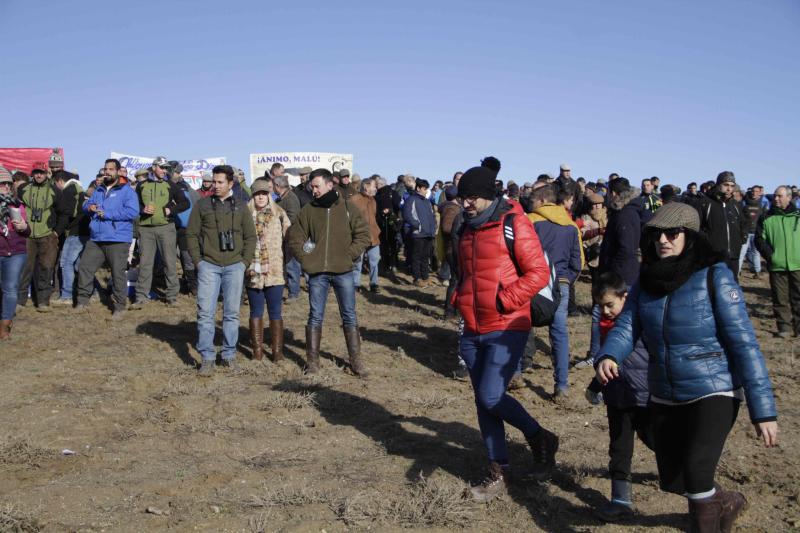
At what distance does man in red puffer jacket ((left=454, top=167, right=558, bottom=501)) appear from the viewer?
485 cm

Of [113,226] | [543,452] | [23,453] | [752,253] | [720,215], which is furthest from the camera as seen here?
[752,253]

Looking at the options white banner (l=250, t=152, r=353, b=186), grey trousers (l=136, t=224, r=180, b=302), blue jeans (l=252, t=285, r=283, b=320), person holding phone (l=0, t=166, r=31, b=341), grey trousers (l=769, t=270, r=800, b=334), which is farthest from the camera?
white banner (l=250, t=152, r=353, b=186)

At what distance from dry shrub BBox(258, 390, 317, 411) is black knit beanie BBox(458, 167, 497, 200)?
3326 millimetres

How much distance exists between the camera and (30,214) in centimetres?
1143

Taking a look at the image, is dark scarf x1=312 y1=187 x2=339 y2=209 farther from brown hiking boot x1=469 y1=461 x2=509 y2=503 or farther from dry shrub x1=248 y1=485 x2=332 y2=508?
brown hiking boot x1=469 y1=461 x2=509 y2=503

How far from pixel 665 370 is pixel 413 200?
11629 millimetres

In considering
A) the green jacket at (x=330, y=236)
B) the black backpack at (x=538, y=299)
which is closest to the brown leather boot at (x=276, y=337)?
the green jacket at (x=330, y=236)

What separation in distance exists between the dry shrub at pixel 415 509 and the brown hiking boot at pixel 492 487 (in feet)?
0.25

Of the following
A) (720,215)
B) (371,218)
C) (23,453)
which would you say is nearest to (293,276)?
(371,218)

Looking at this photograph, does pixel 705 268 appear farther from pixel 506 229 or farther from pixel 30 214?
pixel 30 214

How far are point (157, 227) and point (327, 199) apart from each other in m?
5.10

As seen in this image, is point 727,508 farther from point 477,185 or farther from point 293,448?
point 293,448

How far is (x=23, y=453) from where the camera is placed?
19.3ft

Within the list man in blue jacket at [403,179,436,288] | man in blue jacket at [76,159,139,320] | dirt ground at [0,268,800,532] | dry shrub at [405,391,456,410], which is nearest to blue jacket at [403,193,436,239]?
man in blue jacket at [403,179,436,288]
